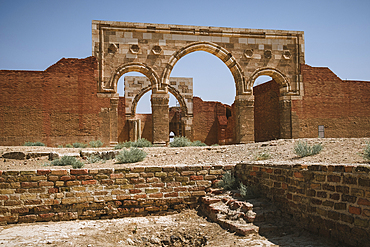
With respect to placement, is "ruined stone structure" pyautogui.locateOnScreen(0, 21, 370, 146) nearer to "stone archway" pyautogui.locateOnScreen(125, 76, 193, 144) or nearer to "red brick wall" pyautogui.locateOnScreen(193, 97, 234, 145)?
"red brick wall" pyautogui.locateOnScreen(193, 97, 234, 145)

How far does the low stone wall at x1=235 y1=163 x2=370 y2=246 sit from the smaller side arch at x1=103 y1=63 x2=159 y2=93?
9303 millimetres

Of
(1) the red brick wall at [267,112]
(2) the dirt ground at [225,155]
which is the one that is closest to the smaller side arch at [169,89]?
(1) the red brick wall at [267,112]

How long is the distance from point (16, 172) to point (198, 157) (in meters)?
4.98

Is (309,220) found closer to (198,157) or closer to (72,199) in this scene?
(72,199)

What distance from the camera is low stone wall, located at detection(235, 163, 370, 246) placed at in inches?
129

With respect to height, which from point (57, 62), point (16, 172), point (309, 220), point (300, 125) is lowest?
point (309, 220)

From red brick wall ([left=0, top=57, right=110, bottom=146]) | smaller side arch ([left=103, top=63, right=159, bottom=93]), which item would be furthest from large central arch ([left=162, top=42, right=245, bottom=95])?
red brick wall ([left=0, top=57, right=110, bottom=146])

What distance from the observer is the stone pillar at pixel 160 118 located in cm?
1327

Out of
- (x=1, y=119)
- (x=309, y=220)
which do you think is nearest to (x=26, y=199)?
(x=309, y=220)

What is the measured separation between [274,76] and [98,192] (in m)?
11.6

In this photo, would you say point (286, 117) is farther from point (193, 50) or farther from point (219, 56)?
point (193, 50)

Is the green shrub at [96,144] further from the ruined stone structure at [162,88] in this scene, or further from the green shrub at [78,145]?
the ruined stone structure at [162,88]

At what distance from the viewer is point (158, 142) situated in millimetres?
13258

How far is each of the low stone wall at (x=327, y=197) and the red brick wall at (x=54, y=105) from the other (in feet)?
32.9
